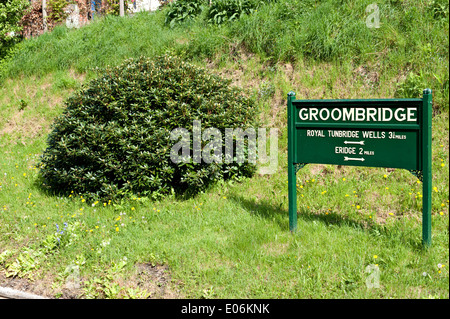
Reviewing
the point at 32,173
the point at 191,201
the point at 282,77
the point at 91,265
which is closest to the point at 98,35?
the point at 32,173

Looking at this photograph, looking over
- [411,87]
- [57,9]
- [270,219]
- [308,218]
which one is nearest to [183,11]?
[57,9]

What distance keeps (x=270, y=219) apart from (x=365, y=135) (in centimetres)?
155

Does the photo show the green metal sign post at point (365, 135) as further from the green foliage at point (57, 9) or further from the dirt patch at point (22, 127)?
the green foliage at point (57, 9)

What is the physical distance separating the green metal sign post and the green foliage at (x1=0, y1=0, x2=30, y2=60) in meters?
12.1

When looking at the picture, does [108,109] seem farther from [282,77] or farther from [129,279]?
[282,77]

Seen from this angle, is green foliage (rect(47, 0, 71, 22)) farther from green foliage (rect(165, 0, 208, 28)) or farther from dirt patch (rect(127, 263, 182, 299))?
dirt patch (rect(127, 263, 182, 299))

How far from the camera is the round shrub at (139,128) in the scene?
18.4 feet

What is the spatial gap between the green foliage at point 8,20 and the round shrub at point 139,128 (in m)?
8.74

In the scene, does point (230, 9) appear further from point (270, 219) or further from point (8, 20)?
point (8, 20)

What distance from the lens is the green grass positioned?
12.3 ft

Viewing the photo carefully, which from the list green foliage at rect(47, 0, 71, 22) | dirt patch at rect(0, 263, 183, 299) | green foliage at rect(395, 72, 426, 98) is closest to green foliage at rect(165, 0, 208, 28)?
green foliage at rect(47, 0, 71, 22)

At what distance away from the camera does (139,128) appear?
5648mm

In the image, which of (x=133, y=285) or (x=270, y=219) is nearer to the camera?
(x=133, y=285)

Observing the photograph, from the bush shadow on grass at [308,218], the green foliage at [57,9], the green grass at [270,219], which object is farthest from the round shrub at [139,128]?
the green foliage at [57,9]
